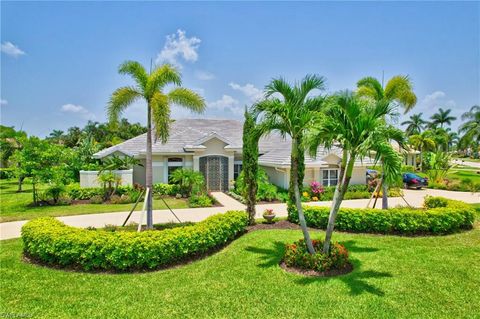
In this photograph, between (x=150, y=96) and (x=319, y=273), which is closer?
(x=319, y=273)

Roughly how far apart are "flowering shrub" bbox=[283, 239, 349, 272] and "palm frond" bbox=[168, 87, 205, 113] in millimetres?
5992

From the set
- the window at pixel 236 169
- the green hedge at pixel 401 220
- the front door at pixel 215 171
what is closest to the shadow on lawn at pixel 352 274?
the green hedge at pixel 401 220

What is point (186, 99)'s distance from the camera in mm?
10609

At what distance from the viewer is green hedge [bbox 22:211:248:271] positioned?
25.9 feet

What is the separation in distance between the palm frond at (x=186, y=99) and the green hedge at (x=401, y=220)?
6628mm

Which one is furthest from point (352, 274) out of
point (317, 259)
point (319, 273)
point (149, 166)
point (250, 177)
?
point (149, 166)

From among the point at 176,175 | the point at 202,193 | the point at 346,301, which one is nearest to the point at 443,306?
the point at 346,301

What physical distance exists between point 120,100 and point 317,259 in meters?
8.40

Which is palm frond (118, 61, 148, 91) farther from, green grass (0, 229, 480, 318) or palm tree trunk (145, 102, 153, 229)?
green grass (0, 229, 480, 318)

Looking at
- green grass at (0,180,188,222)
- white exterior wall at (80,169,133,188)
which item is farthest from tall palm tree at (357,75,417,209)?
white exterior wall at (80,169,133,188)

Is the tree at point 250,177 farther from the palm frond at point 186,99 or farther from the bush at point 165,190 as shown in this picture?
the bush at point 165,190

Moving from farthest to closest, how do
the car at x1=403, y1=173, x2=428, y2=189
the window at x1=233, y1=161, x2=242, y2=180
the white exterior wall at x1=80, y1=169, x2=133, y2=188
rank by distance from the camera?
the car at x1=403, y1=173, x2=428, y2=189 → the window at x1=233, y1=161, x2=242, y2=180 → the white exterior wall at x1=80, y1=169, x2=133, y2=188

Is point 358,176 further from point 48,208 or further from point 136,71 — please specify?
point 48,208

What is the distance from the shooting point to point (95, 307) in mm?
6152
